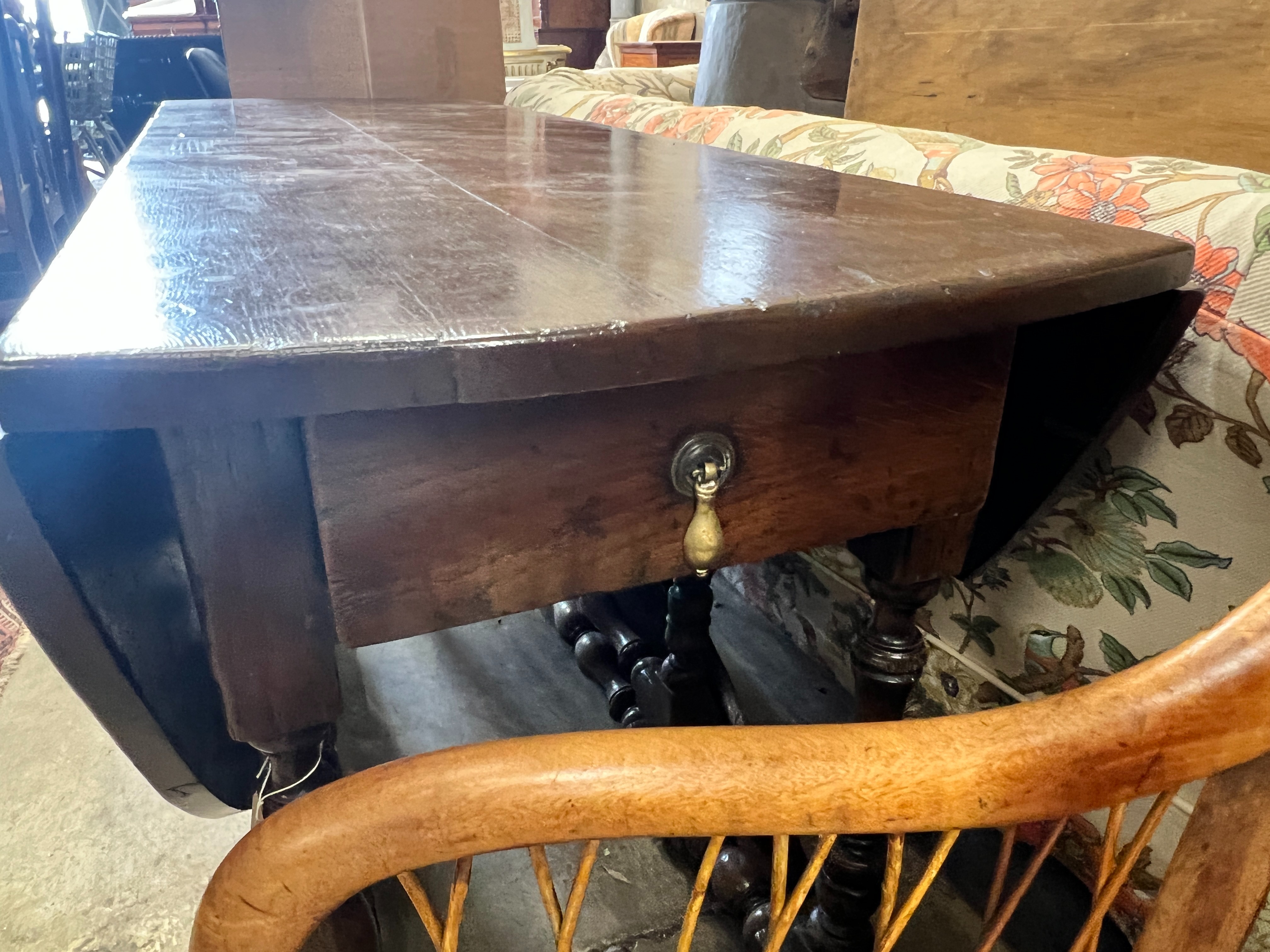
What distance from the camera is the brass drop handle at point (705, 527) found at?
45 centimetres

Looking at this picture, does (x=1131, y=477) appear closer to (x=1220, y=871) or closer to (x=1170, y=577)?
(x=1170, y=577)

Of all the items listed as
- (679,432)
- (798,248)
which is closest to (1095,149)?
(798,248)

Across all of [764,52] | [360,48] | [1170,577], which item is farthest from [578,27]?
[1170,577]

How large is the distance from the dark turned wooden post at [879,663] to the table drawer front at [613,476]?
81 millimetres

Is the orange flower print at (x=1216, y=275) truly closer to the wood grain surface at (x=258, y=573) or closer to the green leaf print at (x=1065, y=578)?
the green leaf print at (x=1065, y=578)

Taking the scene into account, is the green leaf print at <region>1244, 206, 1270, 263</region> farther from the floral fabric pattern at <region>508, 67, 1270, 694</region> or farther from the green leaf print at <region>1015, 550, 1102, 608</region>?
the green leaf print at <region>1015, 550, 1102, 608</region>

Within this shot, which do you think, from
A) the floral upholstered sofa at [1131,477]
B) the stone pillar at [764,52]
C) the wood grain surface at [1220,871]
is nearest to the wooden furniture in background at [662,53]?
the stone pillar at [764,52]

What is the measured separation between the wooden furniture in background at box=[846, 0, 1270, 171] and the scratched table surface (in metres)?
0.68

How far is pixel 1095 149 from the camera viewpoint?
1.26 m

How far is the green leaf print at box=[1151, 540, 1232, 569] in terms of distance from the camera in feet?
2.16

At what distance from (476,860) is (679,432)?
826mm

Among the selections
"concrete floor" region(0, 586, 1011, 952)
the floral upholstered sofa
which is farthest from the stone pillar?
"concrete floor" region(0, 586, 1011, 952)

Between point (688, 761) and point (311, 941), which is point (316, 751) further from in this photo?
point (688, 761)

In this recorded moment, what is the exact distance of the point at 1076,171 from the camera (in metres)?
0.75
